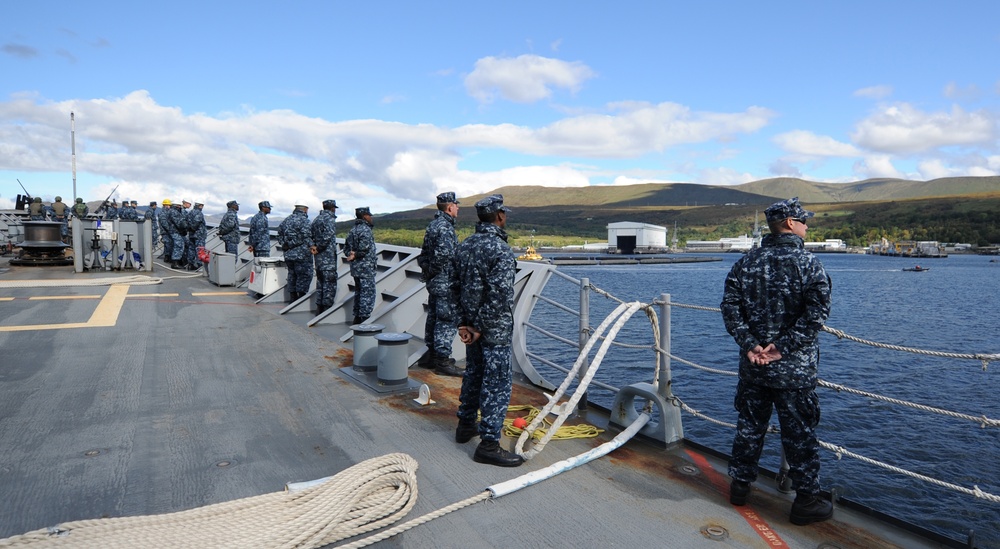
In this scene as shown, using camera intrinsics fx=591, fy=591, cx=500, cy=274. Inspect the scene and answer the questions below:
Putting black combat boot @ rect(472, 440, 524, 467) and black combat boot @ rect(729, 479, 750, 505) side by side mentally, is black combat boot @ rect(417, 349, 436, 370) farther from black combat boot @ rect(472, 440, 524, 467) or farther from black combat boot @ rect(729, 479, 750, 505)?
black combat boot @ rect(729, 479, 750, 505)

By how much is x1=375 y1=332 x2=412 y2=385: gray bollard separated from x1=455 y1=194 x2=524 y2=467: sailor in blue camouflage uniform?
1.63 meters

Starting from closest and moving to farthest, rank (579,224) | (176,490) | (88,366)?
(176,490)
(88,366)
(579,224)

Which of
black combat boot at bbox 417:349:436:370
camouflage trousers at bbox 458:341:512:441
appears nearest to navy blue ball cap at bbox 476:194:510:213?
camouflage trousers at bbox 458:341:512:441

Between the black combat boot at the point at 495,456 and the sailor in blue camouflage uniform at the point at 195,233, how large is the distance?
15.6 m

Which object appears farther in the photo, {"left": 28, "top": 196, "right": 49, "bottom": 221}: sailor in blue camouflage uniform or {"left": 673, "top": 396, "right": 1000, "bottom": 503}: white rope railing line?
{"left": 28, "top": 196, "right": 49, "bottom": 221}: sailor in blue camouflage uniform

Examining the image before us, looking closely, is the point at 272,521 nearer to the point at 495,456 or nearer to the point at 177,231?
the point at 495,456

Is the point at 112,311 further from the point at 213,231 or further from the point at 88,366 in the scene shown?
the point at 213,231

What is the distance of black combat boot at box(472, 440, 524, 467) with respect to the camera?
3955mm

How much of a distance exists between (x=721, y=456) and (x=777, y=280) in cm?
159

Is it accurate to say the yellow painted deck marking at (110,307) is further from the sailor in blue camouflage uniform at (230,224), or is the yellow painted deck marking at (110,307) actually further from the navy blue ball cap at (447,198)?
the navy blue ball cap at (447,198)

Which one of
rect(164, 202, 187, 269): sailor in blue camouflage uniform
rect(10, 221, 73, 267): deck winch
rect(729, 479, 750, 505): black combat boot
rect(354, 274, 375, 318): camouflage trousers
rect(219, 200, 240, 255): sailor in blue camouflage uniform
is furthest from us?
rect(164, 202, 187, 269): sailor in blue camouflage uniform

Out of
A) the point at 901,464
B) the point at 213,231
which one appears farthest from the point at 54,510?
the point at 213,231

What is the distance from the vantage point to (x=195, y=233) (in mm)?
17578

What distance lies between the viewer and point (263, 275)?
11.4 m
